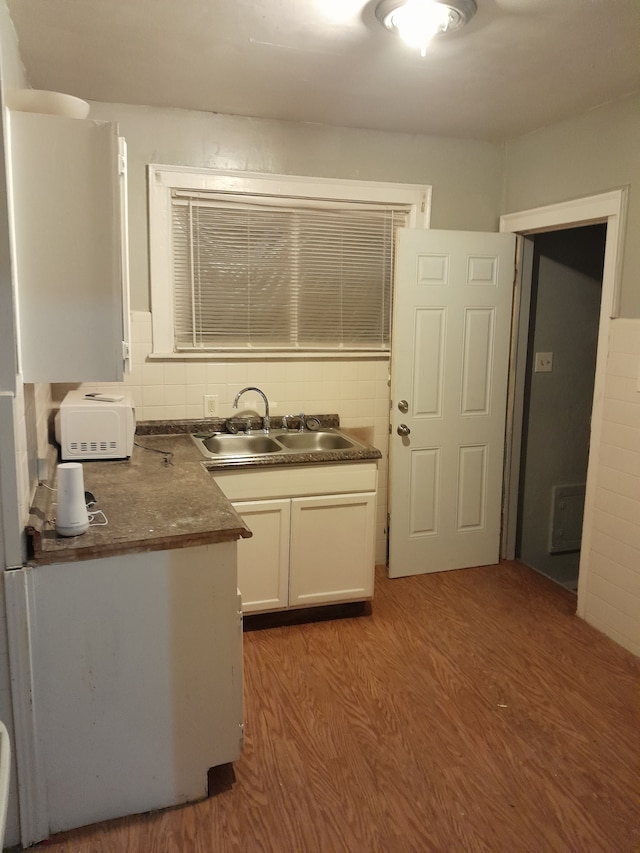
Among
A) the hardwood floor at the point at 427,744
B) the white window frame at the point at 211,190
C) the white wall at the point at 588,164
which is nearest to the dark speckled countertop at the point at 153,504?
the white window frame at the point at 211,190

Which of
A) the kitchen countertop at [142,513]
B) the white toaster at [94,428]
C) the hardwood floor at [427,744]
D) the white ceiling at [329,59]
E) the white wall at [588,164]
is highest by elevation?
the white ceiling at [329,59]

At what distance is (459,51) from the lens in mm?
2240

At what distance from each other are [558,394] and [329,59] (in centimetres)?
241

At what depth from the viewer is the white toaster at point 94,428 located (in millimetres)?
2594

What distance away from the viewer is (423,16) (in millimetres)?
1931

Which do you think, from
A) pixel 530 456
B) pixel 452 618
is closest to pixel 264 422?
pixel 452 618

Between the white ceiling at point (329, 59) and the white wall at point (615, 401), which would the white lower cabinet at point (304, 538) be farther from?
the white ceiling at point (329, 59)

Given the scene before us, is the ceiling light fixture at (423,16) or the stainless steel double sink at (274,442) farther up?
the ceiling light fixture at (423,16)

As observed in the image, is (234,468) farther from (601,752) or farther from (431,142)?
(431,142)

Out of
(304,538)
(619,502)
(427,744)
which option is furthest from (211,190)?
(427,744)

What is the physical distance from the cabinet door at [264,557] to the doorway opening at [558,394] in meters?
1.71

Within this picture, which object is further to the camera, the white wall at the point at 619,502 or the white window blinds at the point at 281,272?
the white window blinds at the point at 281,272

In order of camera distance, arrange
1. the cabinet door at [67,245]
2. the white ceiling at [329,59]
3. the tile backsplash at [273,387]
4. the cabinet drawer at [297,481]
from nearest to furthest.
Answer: the cabinet door at [67,245], the white ceiling at [329,59], the cabinet drawer at [297,481], the tile backsplash at [273,387]

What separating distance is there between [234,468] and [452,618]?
136 cm
